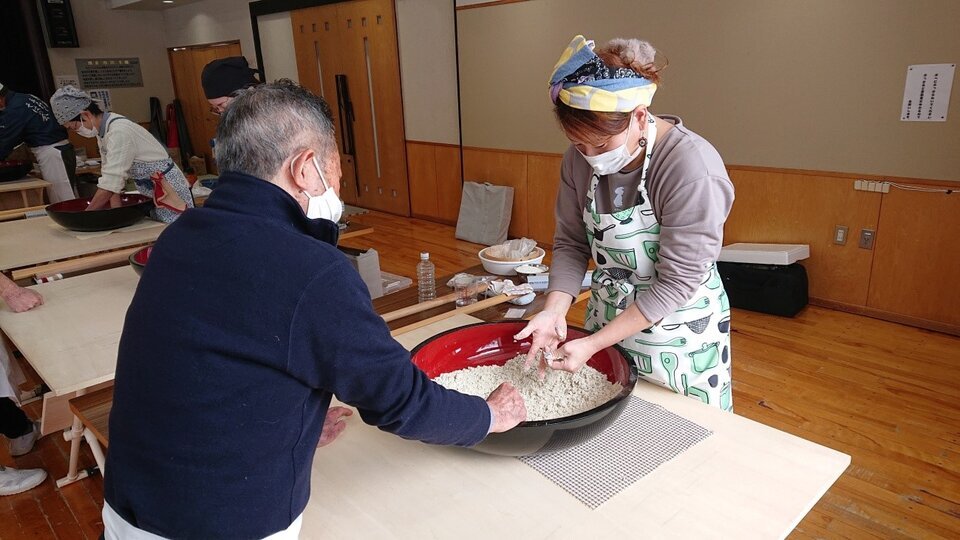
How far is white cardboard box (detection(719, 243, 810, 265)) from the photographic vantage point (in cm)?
364

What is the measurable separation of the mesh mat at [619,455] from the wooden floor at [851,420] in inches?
46.9

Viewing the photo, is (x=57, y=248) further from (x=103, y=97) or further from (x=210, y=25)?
(x=103, y=97)

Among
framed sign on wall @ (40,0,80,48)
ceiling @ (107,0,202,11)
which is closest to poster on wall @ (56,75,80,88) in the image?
framed sign on wall @ (40,0,80,48)

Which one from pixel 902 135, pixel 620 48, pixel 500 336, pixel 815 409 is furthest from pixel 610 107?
pixel 902 135

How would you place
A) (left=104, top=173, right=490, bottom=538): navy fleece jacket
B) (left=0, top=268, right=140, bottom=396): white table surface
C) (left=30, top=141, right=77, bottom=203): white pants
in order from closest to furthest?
(left=104, top=173, right=490, bottom=538): navy fleece jacket < (left=0, top=268, right=140, bottom=396): white table surface < (left=30, top=141, right=77, bottom=203): white pants

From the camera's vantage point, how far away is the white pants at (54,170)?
5398mm

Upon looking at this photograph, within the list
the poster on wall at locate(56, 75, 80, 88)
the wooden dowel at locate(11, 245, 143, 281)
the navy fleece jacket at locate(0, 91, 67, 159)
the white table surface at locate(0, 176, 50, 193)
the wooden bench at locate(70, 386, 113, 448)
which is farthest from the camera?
the poster on wall at locate(56, 75, 80, 88)

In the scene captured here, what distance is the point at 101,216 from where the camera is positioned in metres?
2.95

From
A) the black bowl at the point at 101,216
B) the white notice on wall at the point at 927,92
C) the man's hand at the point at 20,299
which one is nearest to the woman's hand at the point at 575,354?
the man's hand at the point at 20,299

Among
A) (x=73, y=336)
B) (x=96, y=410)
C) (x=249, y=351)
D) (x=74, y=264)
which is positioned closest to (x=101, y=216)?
(x=74, y=264)

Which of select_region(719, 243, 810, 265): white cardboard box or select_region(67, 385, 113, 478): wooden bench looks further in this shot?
select_region(719, 243, 810, 265): white cardboard box

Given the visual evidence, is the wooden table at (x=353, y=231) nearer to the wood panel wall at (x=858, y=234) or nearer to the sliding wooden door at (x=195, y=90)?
the wood panel wall at (x=858, y=234)

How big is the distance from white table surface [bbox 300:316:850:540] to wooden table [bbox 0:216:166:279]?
2.15 metres

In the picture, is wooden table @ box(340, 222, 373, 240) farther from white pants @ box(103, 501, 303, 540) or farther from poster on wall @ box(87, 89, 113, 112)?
poster on wall @ box(87, 89, 113, 112)
